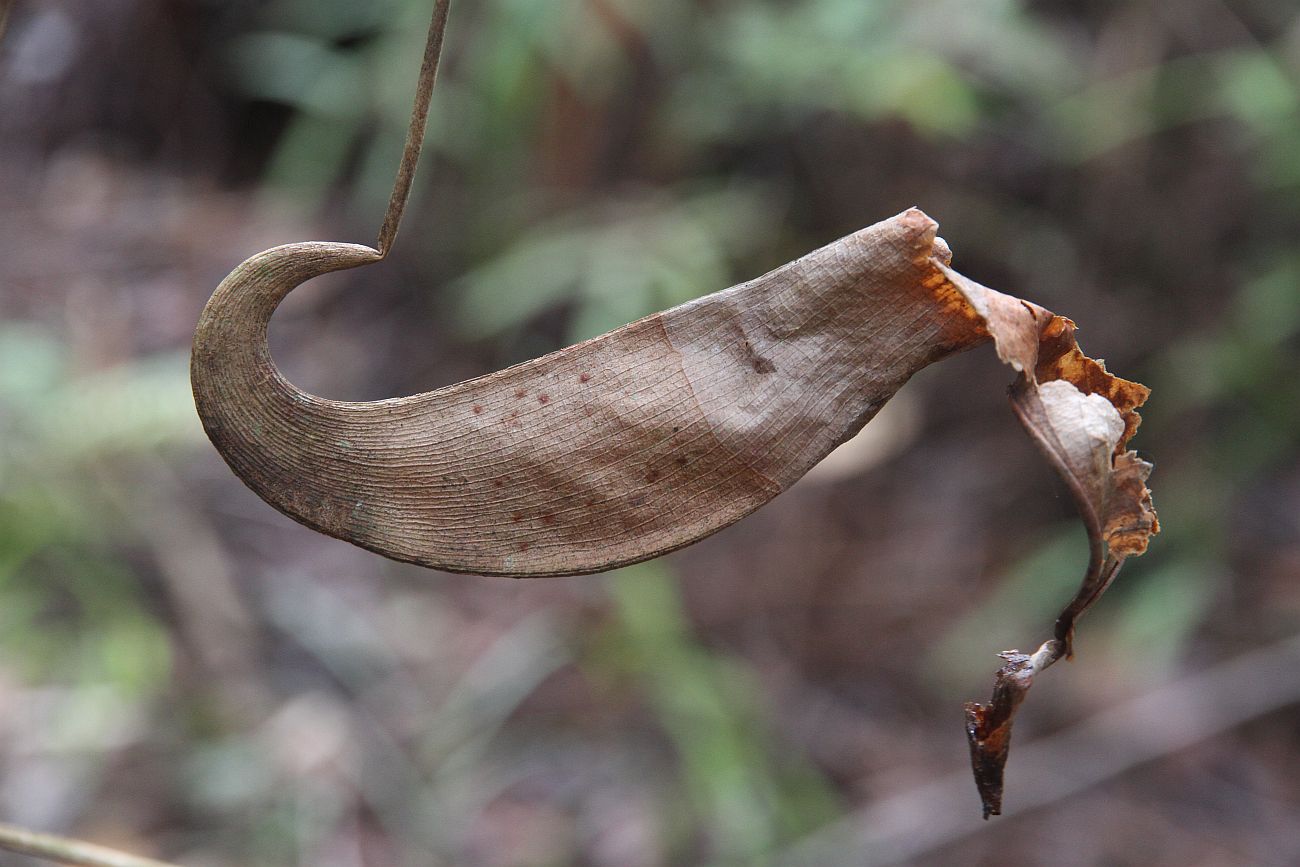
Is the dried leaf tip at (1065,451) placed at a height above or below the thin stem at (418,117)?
below

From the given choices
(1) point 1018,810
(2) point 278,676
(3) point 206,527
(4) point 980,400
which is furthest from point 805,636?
(3) point 206,527

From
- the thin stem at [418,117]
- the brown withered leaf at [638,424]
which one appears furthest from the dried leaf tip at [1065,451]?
the thin stem at [418,117]

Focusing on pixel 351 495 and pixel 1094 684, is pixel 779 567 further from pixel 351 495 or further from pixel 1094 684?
pixel 351 495

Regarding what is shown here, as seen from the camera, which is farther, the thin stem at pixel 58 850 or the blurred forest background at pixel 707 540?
the blurred forest background at pixel 707 540

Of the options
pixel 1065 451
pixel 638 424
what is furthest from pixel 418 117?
pixel 1065 451

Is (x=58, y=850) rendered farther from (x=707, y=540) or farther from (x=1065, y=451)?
(x=707, y=540)

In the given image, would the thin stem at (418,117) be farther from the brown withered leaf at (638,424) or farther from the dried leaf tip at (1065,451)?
the dried leaf tip at (1065,451)

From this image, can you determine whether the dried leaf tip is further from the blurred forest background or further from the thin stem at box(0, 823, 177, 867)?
the blurred forest background

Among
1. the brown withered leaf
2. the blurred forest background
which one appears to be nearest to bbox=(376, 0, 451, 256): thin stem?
the brown withered leaf
